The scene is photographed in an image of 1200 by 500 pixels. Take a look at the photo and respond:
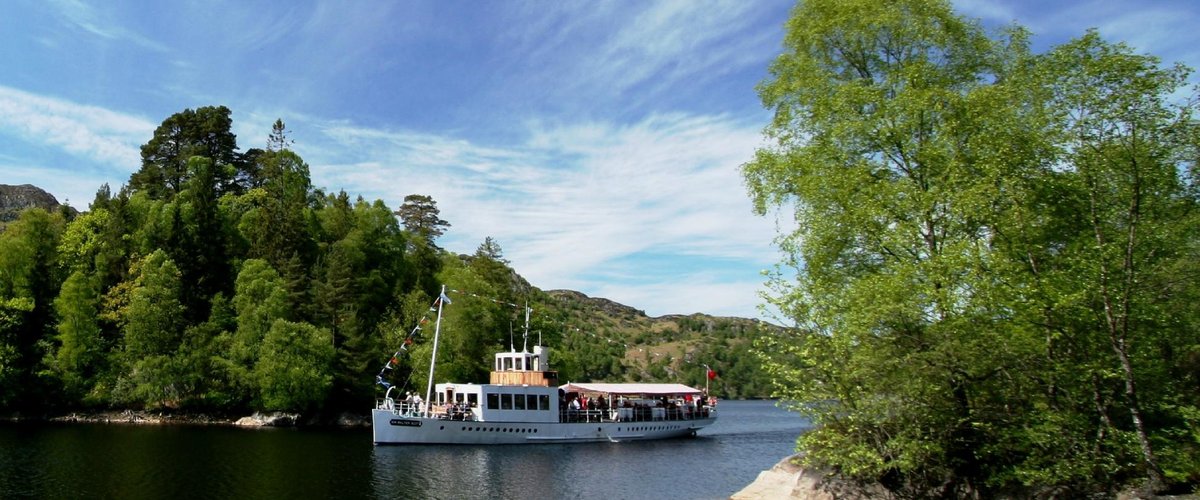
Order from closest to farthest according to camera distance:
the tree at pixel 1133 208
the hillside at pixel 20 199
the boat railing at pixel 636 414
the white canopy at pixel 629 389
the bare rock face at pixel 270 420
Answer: the tree at pixel 1133 208, the boat railing at pixel 636 414, the white canopy at pixel 629 389, the bare rock face at pixel 270 420, the hillside at pixel 20 199

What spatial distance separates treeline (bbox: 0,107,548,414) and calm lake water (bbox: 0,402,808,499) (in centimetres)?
945

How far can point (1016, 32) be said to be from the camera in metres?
21.0

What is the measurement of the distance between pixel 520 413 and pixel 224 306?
36327 millimetres

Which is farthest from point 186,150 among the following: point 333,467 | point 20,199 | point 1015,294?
point 20,199

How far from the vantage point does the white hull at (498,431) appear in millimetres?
48688

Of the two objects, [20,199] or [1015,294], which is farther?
[20,199]

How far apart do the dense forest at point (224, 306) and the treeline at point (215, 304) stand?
16 cm

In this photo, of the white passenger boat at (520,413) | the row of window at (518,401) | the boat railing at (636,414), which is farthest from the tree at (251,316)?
the boat railing at (636,414)

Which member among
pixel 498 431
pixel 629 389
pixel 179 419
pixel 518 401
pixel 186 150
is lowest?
pixel 498 431

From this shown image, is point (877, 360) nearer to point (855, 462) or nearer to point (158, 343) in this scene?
point (855, 462)

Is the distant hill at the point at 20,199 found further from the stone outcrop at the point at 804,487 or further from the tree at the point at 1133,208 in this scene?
the tree at the point at 1133,208

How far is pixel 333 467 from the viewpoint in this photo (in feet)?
120

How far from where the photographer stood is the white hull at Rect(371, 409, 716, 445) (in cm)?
4869

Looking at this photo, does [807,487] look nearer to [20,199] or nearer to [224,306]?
[224,306]
